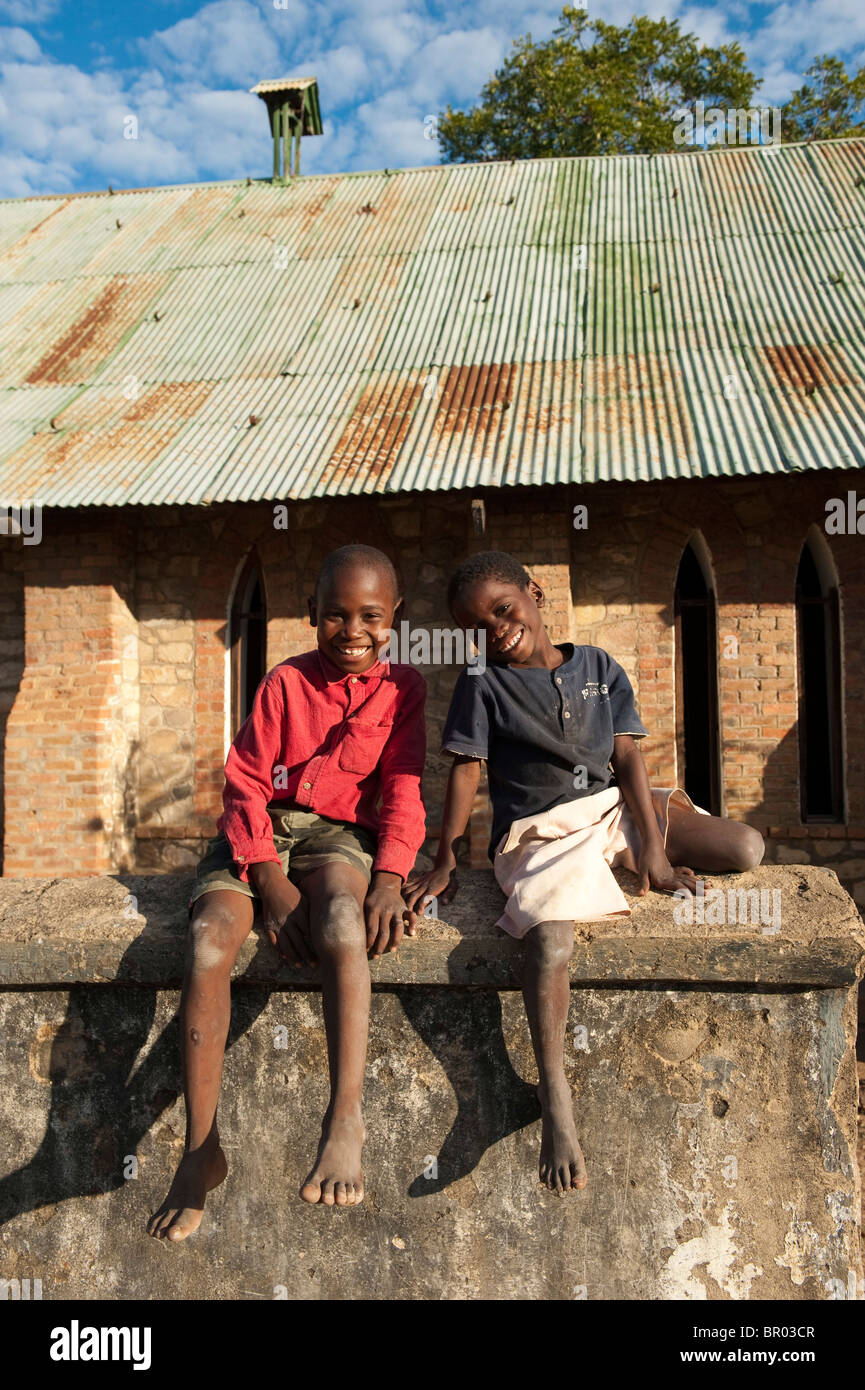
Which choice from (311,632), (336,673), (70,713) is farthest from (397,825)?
(70,713)

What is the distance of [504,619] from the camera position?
281cm

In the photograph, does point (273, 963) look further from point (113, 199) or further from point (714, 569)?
point (113, 199)

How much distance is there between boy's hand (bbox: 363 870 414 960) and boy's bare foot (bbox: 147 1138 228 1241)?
0.59 m

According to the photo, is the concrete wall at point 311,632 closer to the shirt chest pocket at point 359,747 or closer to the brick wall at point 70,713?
the brick wall at point 70,713

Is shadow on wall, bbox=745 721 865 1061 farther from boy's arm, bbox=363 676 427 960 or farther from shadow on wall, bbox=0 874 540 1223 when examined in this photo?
shadow on wall, bbox=0 874 540 1223

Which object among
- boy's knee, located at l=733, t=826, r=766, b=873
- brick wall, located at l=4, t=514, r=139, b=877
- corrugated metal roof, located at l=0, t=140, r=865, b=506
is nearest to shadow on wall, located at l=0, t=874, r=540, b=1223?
boy's knee, located at l=733, t=826, r=766, b=873

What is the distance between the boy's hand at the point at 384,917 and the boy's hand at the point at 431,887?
0.04 metres

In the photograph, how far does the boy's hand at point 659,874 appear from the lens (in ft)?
8.38

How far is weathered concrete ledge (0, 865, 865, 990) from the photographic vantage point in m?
2.35

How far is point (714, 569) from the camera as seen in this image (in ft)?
23.9

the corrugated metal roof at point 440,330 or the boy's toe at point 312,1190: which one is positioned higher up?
the corrugated metal roof at point 440,330

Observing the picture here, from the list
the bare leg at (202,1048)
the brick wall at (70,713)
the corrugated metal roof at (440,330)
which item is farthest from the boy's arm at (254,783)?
the brick wall at (70,713)

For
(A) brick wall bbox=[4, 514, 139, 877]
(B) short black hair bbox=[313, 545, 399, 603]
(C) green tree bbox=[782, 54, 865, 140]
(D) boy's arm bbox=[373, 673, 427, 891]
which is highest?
(C) green tree bbox=[782, 54, 865, 140]

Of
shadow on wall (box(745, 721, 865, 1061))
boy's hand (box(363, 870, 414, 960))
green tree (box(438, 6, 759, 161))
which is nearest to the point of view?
boy's hand (box(363, 870, 414, 960))
